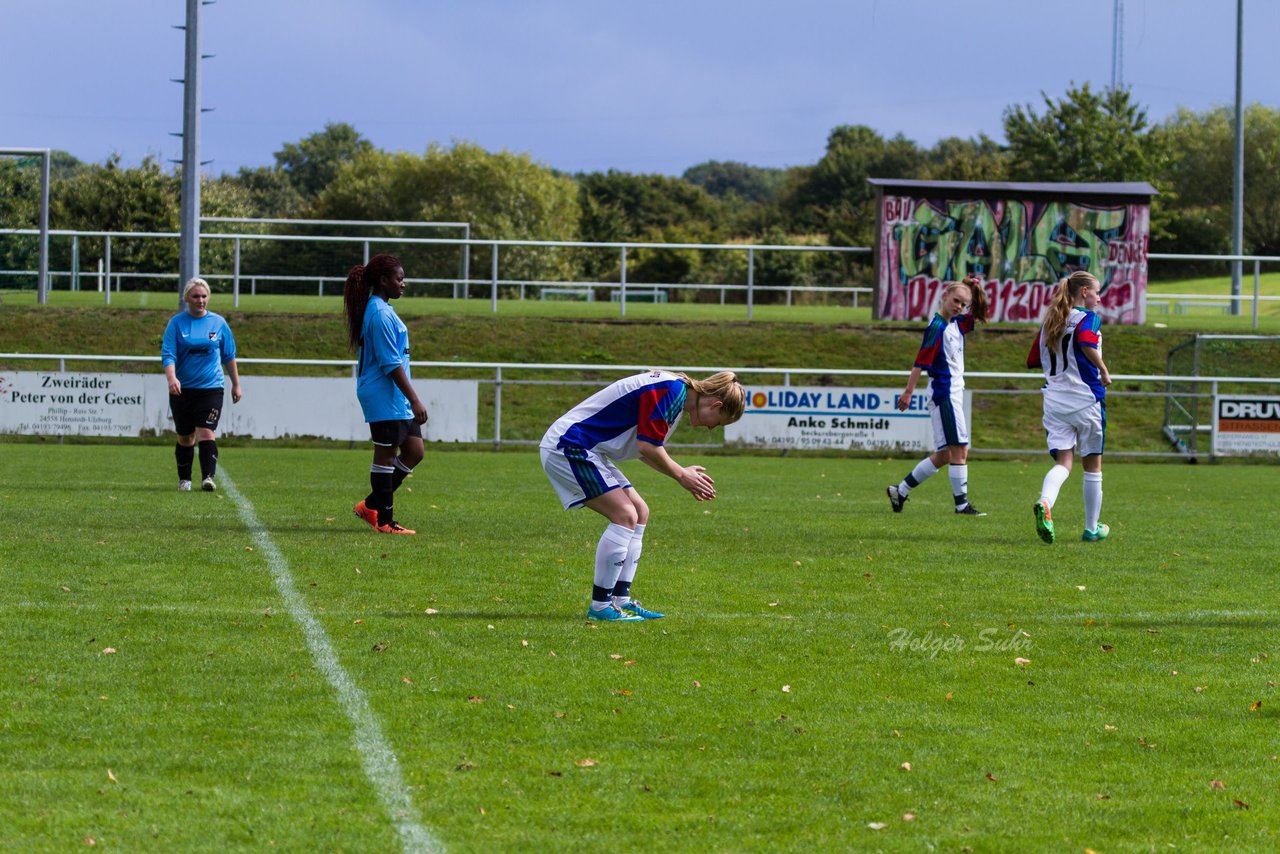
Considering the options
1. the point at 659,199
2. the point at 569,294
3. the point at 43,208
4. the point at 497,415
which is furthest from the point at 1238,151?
the point at 659,199

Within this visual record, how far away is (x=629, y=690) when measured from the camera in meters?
5.66

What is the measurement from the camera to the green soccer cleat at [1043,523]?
33.2 ft

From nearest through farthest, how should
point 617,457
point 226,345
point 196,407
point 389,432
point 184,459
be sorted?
1. point 617,457
2. point 389,432
3. point 196,407
4. point 226,345
5. point 184,459

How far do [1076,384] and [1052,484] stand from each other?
81 centimetres

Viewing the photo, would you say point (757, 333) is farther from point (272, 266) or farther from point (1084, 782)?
point (1084, 782)

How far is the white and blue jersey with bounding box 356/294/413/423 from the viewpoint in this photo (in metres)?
10.2

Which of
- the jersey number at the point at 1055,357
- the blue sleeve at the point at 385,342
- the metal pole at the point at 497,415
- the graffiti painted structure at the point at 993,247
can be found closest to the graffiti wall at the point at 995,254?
the graffiti painted structure at the point at 993,247

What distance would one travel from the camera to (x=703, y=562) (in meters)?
9.37

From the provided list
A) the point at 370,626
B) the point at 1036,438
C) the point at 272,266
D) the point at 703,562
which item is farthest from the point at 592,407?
the point at 272,266

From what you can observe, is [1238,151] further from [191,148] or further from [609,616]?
[609,616]

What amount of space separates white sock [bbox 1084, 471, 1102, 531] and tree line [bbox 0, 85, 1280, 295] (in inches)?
755

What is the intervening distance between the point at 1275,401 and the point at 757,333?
8.67 m

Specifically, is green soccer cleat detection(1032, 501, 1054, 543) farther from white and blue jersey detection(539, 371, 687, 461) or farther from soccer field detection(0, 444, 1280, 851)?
white and blue jersey detection(539, 371, 687, 461)

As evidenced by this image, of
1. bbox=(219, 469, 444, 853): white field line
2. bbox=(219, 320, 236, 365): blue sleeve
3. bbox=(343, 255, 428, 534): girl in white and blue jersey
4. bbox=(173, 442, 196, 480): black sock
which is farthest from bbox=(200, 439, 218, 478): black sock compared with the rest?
bbox=(219, 469, 444, 853): white field line
